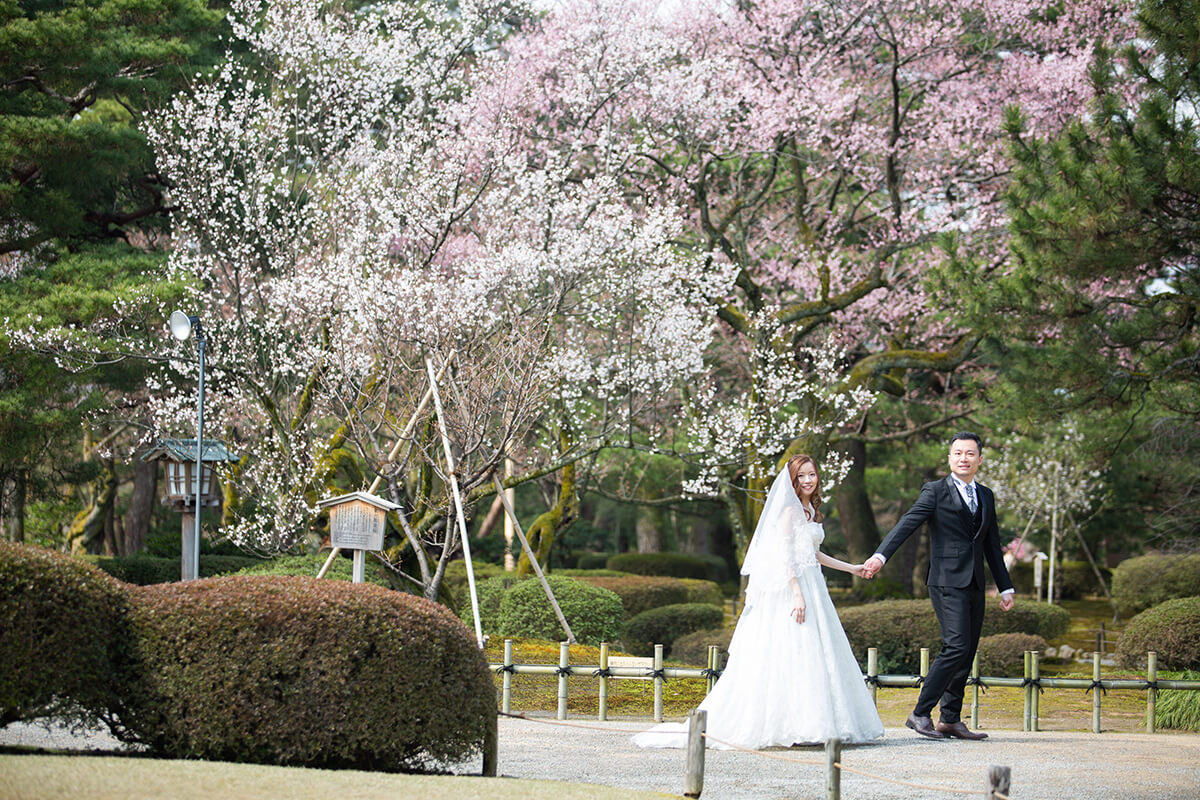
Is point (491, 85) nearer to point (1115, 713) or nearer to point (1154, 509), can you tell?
point (1115, 713)

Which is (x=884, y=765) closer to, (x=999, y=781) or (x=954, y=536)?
(x=954, y=536)

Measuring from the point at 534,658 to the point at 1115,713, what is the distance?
243 inches

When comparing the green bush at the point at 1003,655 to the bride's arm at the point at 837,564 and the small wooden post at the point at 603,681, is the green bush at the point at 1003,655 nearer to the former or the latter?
the small wooden post at the point at 603,681

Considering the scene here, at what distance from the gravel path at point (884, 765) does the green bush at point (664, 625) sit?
8.23 m

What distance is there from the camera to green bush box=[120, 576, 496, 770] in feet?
19.5

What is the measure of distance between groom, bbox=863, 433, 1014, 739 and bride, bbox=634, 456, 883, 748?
45 cm

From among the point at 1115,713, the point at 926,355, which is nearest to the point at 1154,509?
the point at 926,355

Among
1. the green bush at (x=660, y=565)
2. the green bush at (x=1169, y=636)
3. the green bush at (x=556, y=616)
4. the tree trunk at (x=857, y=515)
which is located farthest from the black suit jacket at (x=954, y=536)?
the green bush at (x=660, y=565)

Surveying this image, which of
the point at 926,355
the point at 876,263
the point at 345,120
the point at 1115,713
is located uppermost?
the point at 345,120

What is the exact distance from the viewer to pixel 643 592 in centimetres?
1938

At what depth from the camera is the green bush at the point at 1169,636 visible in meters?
→ 12.1

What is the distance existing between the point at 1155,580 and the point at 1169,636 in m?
8.19

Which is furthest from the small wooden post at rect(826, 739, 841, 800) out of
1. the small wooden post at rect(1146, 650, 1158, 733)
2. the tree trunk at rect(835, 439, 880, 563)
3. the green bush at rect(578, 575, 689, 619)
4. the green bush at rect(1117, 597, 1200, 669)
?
the tree trunk at rect(835, 439, 880, 563)

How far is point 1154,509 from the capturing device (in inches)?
1057
